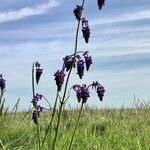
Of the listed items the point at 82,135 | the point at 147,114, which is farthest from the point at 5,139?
the point at 147,114

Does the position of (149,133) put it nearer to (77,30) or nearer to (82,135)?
(82,135)

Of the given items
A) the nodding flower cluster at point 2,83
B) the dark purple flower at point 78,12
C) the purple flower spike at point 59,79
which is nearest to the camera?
the purple flower spike at point 59,79

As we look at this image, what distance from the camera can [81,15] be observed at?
6223mm

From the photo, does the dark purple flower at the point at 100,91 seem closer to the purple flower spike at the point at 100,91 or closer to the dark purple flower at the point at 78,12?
the purple flower spike at the point at 100,91

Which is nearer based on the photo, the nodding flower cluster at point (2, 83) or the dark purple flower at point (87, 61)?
the dark purple flower at point (87, 61)

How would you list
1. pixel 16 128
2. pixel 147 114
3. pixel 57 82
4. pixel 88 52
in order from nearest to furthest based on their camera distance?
pixel 57 82
pixel 88 52
pixel 16 128
pixel 147 114

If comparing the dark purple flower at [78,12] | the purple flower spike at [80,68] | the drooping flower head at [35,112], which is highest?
the dark purple flower at [78,12]

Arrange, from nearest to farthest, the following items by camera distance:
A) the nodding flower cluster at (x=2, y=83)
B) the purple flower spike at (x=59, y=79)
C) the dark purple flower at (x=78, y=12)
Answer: the purple flower spike at (x=59, y=79) → the dark purple flower at (x=78, y=12) → the nodding flower cluster at (x=2, y=83)

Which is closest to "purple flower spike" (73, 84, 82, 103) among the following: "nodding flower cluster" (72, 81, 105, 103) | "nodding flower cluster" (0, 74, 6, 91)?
"nodding flower cluster" (72, 81, 105, 103)

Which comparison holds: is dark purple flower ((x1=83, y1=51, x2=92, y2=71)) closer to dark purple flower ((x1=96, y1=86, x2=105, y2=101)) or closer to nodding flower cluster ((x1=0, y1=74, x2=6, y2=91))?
dark purple flower ((x1=96, y1=86, x2=105, y2=101))

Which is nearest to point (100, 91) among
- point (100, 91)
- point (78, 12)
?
point (100, 91)

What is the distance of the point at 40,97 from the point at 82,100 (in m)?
0.75

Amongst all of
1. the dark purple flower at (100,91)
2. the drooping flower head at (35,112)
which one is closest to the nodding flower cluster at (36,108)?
the drooping flower head at (35,112)

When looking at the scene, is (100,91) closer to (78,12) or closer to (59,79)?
(59,79)
